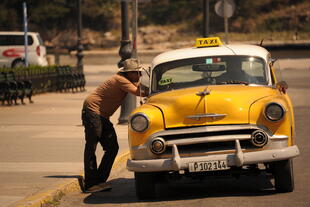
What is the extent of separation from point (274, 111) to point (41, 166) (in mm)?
4627

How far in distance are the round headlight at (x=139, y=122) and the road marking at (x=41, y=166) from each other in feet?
9.59

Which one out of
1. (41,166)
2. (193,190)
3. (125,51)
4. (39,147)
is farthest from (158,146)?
(125,51)

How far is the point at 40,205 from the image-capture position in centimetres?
997

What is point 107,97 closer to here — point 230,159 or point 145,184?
point 145,184

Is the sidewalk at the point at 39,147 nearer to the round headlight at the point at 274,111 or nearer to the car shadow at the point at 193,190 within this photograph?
the car shadow at the point at 193,190

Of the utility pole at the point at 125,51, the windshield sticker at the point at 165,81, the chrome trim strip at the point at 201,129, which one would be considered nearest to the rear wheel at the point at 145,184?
the chrome trim strip at the point at 201,129

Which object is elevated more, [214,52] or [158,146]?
[214,52]

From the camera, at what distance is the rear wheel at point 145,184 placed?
403 inches

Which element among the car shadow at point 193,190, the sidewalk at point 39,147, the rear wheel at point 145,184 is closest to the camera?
the rear wheel at point 145,184

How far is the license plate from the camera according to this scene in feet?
31.9

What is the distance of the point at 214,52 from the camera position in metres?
11.6

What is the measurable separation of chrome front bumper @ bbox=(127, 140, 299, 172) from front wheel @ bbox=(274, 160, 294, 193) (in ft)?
0.74

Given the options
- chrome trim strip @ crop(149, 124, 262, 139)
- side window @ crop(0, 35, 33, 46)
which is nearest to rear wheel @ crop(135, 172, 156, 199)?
chrome trim strip @ crop(149, 124, 262, 139)

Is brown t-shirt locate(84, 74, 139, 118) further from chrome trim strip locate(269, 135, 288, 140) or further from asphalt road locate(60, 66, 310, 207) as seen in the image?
chrome trim strip locate(269, 135, 288, 140)
